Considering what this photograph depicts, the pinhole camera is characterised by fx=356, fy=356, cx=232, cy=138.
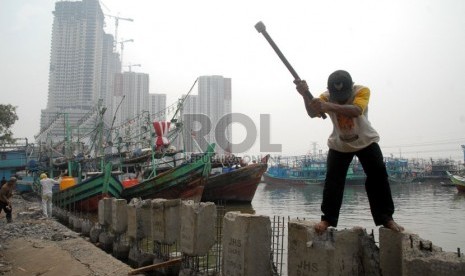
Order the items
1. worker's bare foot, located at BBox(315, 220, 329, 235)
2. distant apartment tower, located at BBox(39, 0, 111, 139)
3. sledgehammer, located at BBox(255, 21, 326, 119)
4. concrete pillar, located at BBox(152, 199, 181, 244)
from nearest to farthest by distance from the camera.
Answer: worker's bare foot, located at BBox(315, 220, 329, 235) < sledgehammer, located at BBox(255, 21, 326, 119) < concrete pillar, located at BBox(152, 199, 181, 244) < distant apartment tower, located at BBox(39, 0, 111, 139)

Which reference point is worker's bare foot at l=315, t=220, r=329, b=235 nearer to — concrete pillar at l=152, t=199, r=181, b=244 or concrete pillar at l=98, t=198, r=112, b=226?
concrete pillar at l=152, t=199, r=181, b=244

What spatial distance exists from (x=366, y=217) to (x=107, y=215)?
13092 millimetres

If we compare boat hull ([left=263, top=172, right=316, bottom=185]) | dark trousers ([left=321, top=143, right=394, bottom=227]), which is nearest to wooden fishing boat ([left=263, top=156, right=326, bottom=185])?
boat hull ([left=263, top=172, right=316, bottom=185])

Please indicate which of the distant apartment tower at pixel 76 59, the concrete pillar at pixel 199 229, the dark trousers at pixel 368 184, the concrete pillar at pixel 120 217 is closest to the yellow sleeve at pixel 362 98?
the dark trousers at pixel 368 184

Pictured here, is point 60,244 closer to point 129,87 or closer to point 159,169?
point 159,169

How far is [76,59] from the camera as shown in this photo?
141 ft

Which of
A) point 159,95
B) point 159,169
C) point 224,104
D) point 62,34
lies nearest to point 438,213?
point 159,169

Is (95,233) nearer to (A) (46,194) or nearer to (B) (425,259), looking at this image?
(A) (46,194)

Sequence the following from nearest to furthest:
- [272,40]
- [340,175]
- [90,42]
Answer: [340,175]
[272,40]
[90,42]

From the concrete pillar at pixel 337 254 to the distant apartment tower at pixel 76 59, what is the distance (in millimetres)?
37839

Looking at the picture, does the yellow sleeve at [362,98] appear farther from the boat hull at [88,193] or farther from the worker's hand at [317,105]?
the boat hull at [88,193]

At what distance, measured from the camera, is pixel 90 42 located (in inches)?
1769

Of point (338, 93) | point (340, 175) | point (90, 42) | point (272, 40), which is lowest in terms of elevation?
point (340, 175)

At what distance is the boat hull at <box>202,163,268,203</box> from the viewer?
2317cm
